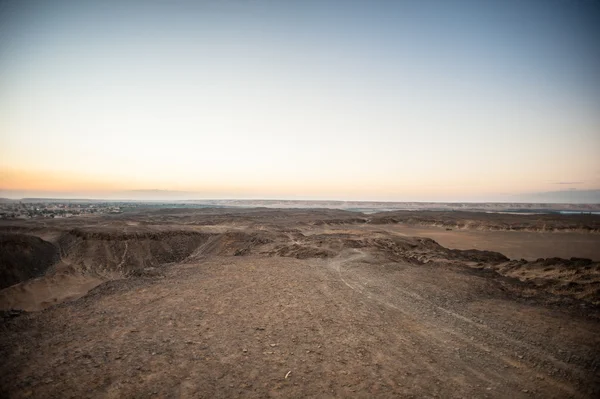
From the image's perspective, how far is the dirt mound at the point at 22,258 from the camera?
27.1 metres

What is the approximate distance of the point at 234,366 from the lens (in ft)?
27.3

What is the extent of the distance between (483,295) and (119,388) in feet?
Result: 54.6

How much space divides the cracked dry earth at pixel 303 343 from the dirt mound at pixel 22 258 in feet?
62.7

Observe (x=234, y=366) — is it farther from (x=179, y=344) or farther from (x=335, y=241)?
(x=335, y=241)

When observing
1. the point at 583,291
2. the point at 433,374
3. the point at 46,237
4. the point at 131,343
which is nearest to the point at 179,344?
the point at 131,343

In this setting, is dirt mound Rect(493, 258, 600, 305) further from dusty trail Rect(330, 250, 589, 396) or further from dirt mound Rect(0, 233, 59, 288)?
dirt mound Rect(0, 233, 59, 288)

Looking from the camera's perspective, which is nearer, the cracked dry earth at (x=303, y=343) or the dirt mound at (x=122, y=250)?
the cracked dry earth at (x=303, y=343)

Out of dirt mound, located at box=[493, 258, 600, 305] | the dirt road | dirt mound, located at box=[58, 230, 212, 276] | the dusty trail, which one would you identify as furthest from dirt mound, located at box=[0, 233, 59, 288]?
dirt mound, located at box=[493, 258, 600, 305]

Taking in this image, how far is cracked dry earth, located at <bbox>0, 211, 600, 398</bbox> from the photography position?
7370mm

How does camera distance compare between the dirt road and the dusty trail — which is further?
the dusty trail

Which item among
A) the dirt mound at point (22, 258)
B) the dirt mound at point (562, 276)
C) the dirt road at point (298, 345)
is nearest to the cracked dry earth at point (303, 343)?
the dirt road at point (298, 345)

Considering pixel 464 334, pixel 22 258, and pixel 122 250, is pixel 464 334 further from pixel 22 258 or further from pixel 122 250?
pixel 22 258

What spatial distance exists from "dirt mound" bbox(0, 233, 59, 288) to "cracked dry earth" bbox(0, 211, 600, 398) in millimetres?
19105

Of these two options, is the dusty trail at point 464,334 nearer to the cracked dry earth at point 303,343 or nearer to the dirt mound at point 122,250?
the cracked dry earth at point 303,343
